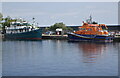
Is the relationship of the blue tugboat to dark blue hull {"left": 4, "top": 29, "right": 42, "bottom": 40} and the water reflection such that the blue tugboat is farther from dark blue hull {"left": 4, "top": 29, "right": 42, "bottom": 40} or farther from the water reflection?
the water reflection

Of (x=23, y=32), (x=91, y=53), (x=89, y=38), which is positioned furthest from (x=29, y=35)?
(x=91, y=53)

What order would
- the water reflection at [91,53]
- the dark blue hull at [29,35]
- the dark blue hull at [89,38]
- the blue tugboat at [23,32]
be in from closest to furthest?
the water reflection at [91,53], the dark blue hull at [89,38], the dark blue hull at [29,35], the blue tugboat at [23,32]

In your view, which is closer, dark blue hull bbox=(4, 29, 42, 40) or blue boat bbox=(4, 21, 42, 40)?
dark blue hull bbox=(4, 29, 42, 40)

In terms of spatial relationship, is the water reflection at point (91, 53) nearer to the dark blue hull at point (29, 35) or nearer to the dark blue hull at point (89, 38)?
the dark blue hull at point (89, 38)

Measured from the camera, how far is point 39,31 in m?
130

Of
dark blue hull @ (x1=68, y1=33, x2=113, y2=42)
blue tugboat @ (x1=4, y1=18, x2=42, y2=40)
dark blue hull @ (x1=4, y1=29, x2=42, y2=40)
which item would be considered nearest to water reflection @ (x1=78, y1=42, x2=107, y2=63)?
dark blue hull @ (x1=68, y1=33, x2=113, y2=42)

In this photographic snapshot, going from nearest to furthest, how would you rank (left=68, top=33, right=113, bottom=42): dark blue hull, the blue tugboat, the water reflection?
the water reflection, (left=68, top=33, right=113, bottom=42): dark blue hull, the blue tugboat

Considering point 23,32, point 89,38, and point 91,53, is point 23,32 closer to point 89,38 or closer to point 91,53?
point 89,38

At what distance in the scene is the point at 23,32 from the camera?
5394 inches

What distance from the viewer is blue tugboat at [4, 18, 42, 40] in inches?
5143

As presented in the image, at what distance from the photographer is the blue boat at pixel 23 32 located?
5143 inches

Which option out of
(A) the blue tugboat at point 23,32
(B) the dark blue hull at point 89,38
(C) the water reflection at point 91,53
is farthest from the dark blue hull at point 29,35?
(C) the water reflection at point 91,53

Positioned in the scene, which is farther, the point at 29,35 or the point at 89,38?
the point at 29,35

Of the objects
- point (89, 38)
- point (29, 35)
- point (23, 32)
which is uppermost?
point (23, 32)
